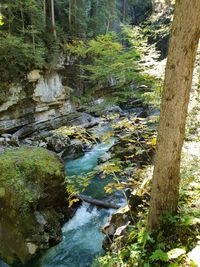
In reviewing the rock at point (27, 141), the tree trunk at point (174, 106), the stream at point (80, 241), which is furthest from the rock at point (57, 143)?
the tree trunk at point (174, 106)

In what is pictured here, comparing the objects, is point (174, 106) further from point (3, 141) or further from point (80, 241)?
point (3, 141)


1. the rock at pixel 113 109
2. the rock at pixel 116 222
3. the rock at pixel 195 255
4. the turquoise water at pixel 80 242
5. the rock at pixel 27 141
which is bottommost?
the turquoise water at pixel 80 242

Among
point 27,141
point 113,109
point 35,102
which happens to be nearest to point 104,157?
point 27,141

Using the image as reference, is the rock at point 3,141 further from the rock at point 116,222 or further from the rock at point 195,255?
the rock at point 195,255

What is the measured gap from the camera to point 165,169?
2.99 metres

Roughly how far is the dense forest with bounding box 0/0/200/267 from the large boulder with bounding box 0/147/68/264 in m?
0.03

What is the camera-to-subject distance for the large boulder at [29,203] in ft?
18.7

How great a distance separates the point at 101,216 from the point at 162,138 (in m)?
5.01

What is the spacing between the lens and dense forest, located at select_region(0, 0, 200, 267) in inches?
111

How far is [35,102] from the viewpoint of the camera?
585 inches

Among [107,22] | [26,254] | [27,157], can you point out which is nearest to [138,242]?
[26,254]

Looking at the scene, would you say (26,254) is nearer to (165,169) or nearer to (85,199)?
(85,199)

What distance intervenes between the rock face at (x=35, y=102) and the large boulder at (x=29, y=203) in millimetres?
6944

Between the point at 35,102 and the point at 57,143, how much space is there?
3.38 m
